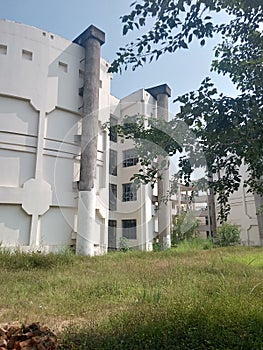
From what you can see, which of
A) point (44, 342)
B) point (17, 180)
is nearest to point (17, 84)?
point (17, 180)

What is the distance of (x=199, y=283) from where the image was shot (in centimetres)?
462

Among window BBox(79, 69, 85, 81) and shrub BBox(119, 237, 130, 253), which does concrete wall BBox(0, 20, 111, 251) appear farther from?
shrub BBox(119, 237, 130, 253)

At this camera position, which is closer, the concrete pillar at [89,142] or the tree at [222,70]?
the tree at [222,70]

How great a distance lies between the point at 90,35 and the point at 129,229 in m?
8.30

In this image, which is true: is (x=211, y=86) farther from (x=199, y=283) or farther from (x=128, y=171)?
(x=128, y=171)

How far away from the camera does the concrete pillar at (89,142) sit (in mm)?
9656

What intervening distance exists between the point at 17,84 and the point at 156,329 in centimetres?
903

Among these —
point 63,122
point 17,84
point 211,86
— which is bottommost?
point 211,86

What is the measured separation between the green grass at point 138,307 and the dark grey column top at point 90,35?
859 centimetres

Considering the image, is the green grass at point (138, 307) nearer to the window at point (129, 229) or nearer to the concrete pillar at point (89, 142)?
the concrete pillar at point (89, 142)

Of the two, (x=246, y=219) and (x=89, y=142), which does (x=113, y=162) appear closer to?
(x=89, y=142)

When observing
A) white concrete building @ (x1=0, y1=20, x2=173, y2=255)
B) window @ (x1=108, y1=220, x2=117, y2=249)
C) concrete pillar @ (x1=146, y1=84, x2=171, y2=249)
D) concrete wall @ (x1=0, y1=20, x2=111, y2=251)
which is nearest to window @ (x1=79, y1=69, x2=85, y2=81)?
white concrete building @ (x1=0, y1=20, x2=173, y2=255)

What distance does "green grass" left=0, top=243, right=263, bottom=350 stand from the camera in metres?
2.15

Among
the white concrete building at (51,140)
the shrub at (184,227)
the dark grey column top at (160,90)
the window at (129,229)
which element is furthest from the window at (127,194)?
the dark grey column top at (160,90)
